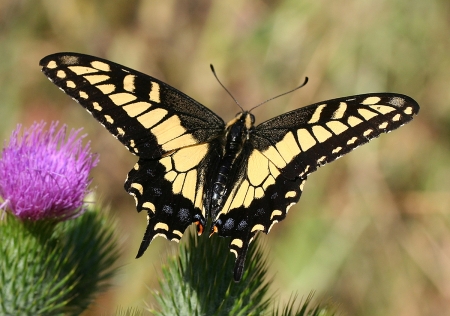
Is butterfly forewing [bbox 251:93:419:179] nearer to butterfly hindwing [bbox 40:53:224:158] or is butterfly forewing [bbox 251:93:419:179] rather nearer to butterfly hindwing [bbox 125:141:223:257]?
Result: butterfly hindwing [bbox 125:141:223:257]

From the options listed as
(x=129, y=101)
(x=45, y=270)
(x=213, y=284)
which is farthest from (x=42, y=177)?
(x=213, y=284)

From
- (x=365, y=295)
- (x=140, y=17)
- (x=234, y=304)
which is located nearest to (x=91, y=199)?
(x=234, y=304)

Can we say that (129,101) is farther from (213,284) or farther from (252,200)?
(213,284)

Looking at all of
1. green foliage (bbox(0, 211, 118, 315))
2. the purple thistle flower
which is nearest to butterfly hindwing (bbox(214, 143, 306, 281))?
the purple thistle flower

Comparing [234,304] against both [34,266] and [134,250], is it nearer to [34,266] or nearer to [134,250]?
[34,266]

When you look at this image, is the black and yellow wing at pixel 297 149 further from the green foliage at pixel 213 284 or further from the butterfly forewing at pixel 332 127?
the green foliage at pixel 213 284

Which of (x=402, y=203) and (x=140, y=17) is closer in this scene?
(x=402, y=203)
